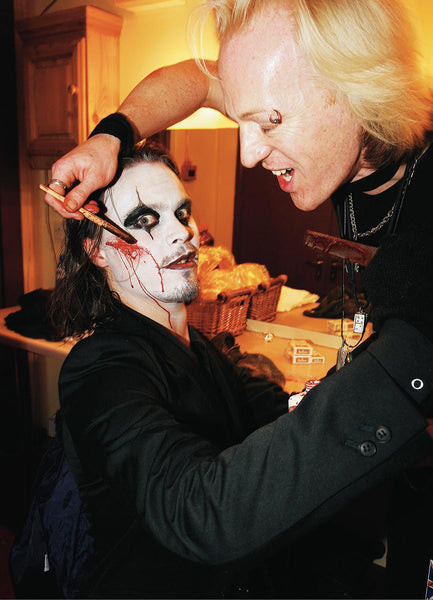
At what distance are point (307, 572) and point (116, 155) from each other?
1469mm

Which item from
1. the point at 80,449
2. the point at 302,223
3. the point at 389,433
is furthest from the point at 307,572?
the point at 302,223

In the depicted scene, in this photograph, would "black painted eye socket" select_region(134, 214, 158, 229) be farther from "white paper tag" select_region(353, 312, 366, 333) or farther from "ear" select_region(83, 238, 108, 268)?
"white paper tag" select_region(353, 312, 366, 333)

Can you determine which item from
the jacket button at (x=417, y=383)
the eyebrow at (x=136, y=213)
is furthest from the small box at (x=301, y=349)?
the jacket button at (x=417, y=383)

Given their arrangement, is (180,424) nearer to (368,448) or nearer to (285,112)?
(368,448)

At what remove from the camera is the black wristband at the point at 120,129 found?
3.58 ft

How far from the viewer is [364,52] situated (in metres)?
0.79

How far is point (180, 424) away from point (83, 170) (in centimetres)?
53

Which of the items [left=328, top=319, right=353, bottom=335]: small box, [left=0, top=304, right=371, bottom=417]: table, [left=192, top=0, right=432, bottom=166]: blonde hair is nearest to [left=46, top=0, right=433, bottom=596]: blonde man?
[left=192, top=0, right=432, bottom=166]: blonde hair

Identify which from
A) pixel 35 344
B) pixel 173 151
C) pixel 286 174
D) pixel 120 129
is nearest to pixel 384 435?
pixel 286 174

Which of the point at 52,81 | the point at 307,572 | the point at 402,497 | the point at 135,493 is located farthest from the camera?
the point at 52,81

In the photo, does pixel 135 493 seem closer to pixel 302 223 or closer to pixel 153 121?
pixel 153 121

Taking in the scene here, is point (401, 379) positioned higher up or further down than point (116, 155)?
further down

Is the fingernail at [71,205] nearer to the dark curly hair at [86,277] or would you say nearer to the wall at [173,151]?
the dark curly hair at [86,277]

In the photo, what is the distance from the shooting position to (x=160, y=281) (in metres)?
1.32
